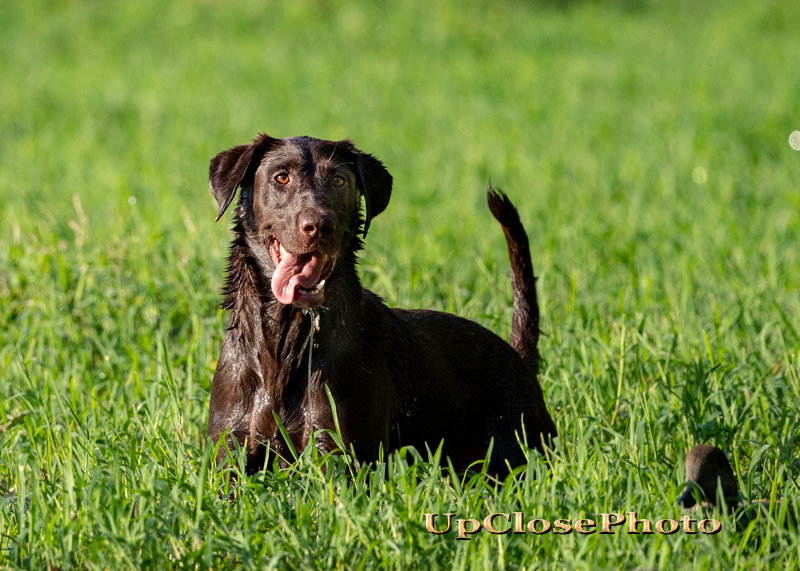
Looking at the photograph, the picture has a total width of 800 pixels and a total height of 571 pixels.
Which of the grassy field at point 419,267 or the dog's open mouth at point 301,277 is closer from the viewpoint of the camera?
the grassy field at point 419,267

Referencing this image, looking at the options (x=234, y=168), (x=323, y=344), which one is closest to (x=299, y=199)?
(x=234, y=168)

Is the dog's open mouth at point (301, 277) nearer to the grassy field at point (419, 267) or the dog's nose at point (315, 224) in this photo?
the dog's nose at point (315, 224)

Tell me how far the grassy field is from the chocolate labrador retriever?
0.66 ft

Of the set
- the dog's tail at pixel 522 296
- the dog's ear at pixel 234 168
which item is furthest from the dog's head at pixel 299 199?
the dog's tail at pixel 522 296

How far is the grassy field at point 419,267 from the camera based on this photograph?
8.89 feet

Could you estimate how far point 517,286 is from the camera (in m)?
3.85

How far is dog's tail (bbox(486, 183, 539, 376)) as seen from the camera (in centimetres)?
375

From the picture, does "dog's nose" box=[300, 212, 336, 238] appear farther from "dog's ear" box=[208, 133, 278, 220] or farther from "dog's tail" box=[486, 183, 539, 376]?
"dog's tail" box=[486, 183, 539, 376]

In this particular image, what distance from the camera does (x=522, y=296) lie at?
12.6 feet

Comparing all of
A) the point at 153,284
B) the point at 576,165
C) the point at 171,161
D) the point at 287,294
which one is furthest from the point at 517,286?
the point at 171,161

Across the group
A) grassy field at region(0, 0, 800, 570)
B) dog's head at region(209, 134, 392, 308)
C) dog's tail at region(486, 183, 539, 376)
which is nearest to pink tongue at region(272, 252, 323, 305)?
dog's head at region(209, 134, 392, 308)

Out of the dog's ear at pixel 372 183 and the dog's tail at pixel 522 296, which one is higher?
the dog's ear at pixel 372 183

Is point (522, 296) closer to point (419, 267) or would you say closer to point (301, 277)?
point (301, 277)

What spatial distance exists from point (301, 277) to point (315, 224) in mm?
222
